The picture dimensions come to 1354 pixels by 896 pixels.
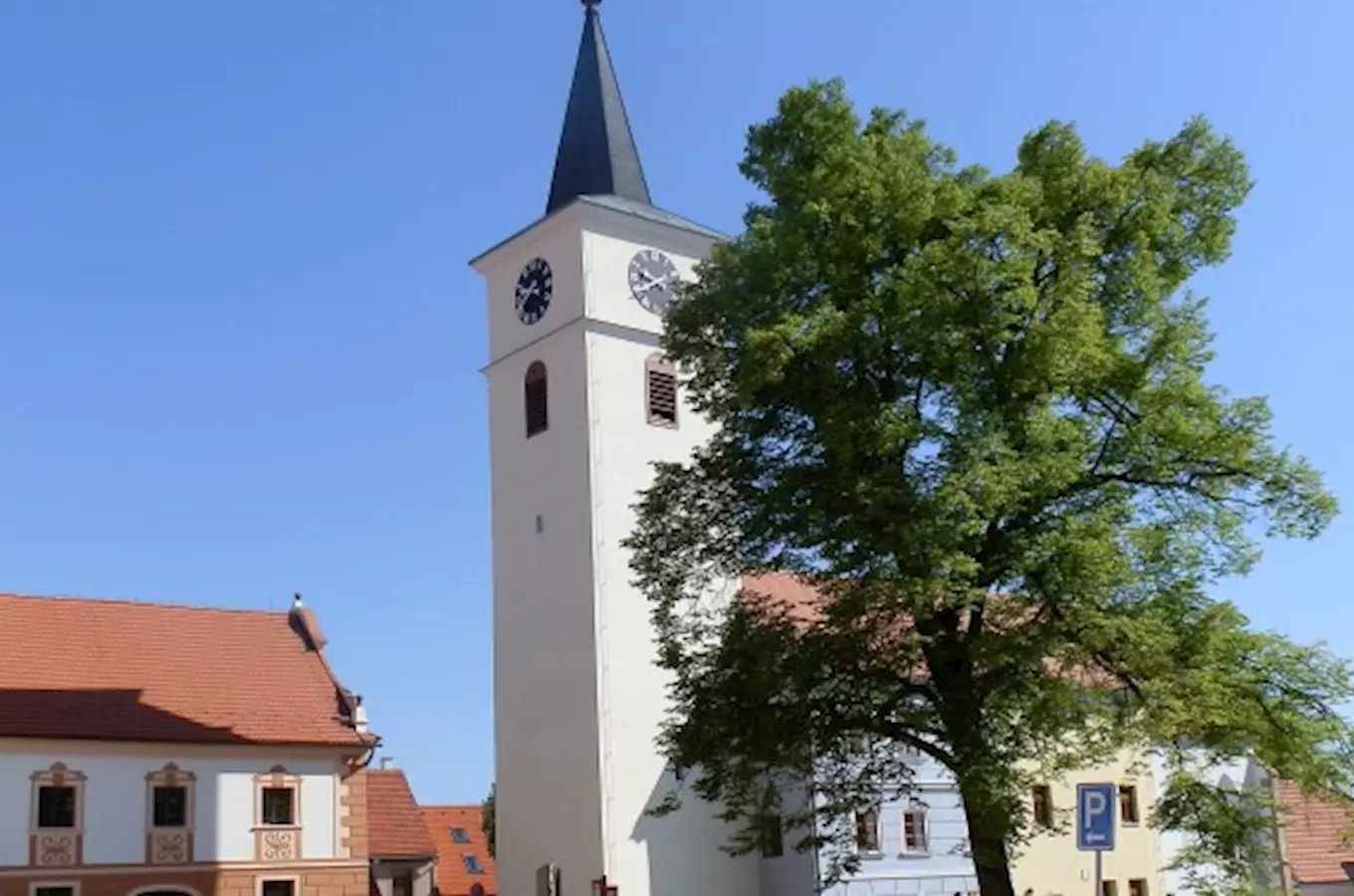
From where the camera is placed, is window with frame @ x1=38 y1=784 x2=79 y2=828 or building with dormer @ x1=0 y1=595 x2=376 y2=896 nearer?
window with frame @ x1=38 y1=784 x2=79 y2=828

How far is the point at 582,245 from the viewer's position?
4141 cm

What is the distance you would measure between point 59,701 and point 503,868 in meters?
12.5

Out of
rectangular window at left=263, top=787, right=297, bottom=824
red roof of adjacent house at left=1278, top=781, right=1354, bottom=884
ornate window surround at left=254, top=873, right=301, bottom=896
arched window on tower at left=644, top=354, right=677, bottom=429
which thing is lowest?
red roof of adjacent house at left=1278, top=781, right=1354, bottom=884

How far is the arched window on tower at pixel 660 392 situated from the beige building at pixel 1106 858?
13511 millimetres

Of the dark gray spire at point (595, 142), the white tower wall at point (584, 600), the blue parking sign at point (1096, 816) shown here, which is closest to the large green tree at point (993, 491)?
the blue parking sign at point (1096, 816)

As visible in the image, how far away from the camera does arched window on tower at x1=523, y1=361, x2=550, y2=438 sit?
41800 mm

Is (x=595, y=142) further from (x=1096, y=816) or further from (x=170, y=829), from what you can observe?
(x=1096, y=816)

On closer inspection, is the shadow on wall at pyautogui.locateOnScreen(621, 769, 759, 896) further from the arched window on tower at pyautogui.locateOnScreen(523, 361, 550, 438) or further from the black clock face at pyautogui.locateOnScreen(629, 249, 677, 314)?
the black clock face at pyautogui.locateOnScreen(629, 249, 677, 314)

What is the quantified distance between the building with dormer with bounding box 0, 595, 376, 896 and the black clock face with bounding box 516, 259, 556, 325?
11511 millimetres

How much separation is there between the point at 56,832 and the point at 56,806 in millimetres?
528

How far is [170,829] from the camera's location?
104 feet

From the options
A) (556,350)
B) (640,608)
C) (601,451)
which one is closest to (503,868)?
(640,608)

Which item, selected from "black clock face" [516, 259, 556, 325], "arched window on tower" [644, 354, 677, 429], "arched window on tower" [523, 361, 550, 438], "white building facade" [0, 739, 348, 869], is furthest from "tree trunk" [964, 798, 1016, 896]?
"black clock face" [516, 259, 556, 325]

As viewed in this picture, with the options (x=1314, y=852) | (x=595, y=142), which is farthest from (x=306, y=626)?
(x=1314, y=852)
